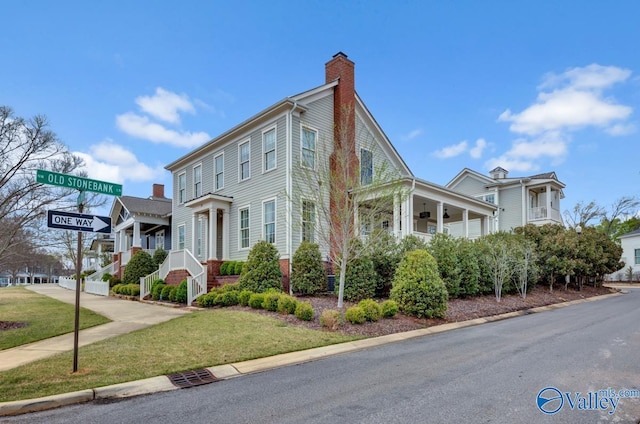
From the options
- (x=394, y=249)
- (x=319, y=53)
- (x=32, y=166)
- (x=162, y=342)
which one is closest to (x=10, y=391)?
(x=162, y=342)

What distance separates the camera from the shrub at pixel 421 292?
11.3 metres

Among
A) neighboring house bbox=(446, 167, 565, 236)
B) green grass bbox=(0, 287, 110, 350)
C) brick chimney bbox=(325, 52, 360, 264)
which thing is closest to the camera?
green grass bbox=(0, 287, 110, 350)

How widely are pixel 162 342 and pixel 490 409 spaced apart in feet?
20.8

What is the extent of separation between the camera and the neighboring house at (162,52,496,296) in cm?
1566

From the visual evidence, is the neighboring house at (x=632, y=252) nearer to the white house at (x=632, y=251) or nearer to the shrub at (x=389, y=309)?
the white house at (x=632, y=251)

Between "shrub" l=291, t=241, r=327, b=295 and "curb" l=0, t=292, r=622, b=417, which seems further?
"shrub" l=291, t=241, r=327, b=295

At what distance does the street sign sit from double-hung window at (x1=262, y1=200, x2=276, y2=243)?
10.0m

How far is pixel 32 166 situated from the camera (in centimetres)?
1102

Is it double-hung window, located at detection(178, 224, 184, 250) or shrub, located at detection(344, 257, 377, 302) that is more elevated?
double-hung window, located at detection(178, 224, 184, 250)

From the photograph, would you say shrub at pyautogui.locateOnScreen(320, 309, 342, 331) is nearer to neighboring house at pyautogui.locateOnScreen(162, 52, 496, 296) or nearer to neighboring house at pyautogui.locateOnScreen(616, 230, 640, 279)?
neighboring house at pyautogui.locateOnScreen(162, 52, 496, 296)

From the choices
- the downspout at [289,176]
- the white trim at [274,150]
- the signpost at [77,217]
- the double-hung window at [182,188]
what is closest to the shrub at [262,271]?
the downspout at [289,176]

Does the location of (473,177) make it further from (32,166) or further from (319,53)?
(32,166)

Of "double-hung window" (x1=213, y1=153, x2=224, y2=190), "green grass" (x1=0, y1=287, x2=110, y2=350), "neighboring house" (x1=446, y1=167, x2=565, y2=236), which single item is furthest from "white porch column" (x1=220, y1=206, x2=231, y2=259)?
"neighboring house" (x1=446, y1=167, x2=565, y2=236)

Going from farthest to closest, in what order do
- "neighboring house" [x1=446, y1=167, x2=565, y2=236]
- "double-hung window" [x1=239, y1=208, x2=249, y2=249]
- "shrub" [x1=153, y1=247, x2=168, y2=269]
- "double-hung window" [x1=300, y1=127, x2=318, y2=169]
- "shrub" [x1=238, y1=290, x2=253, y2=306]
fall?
1. "neighboring house" [x1=446, y1=167, x2=565, y2=236]
2. "shrub" [x1=153, y1=247, x2=168, y2=269]
3. "double-hung window" [x1=239, y1=208, x2=249, y2=249]
4. "double-hung window" [x1=300, y1=127, x2=318, y2=169]
5. "shrub" [x1=238, y1=290, x2=253, y2=306]
